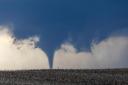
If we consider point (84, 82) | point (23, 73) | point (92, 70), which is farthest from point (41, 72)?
point (84, 82)

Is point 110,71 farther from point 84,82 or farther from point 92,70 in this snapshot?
point 84,82

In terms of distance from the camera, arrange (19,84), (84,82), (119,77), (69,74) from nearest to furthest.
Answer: (19,84) → (84,82) → (119,77) → (69,74)

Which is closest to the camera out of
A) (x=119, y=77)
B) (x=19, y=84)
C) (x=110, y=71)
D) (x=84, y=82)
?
(x=19, y=84)

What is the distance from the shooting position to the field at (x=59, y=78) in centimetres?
4259

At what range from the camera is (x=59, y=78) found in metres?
46.7

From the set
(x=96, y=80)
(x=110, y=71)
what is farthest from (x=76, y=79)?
(x=110, y=71)

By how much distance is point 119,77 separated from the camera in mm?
47469

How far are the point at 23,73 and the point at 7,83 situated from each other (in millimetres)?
10979

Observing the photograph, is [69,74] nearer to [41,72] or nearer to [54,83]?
[41,72]

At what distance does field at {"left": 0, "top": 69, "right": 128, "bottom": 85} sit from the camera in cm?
4259

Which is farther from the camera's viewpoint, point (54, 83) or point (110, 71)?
point (110, 71)

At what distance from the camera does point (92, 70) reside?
56.2m

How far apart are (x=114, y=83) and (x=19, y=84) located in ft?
27.7

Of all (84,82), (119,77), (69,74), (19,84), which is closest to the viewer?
(19,84)
